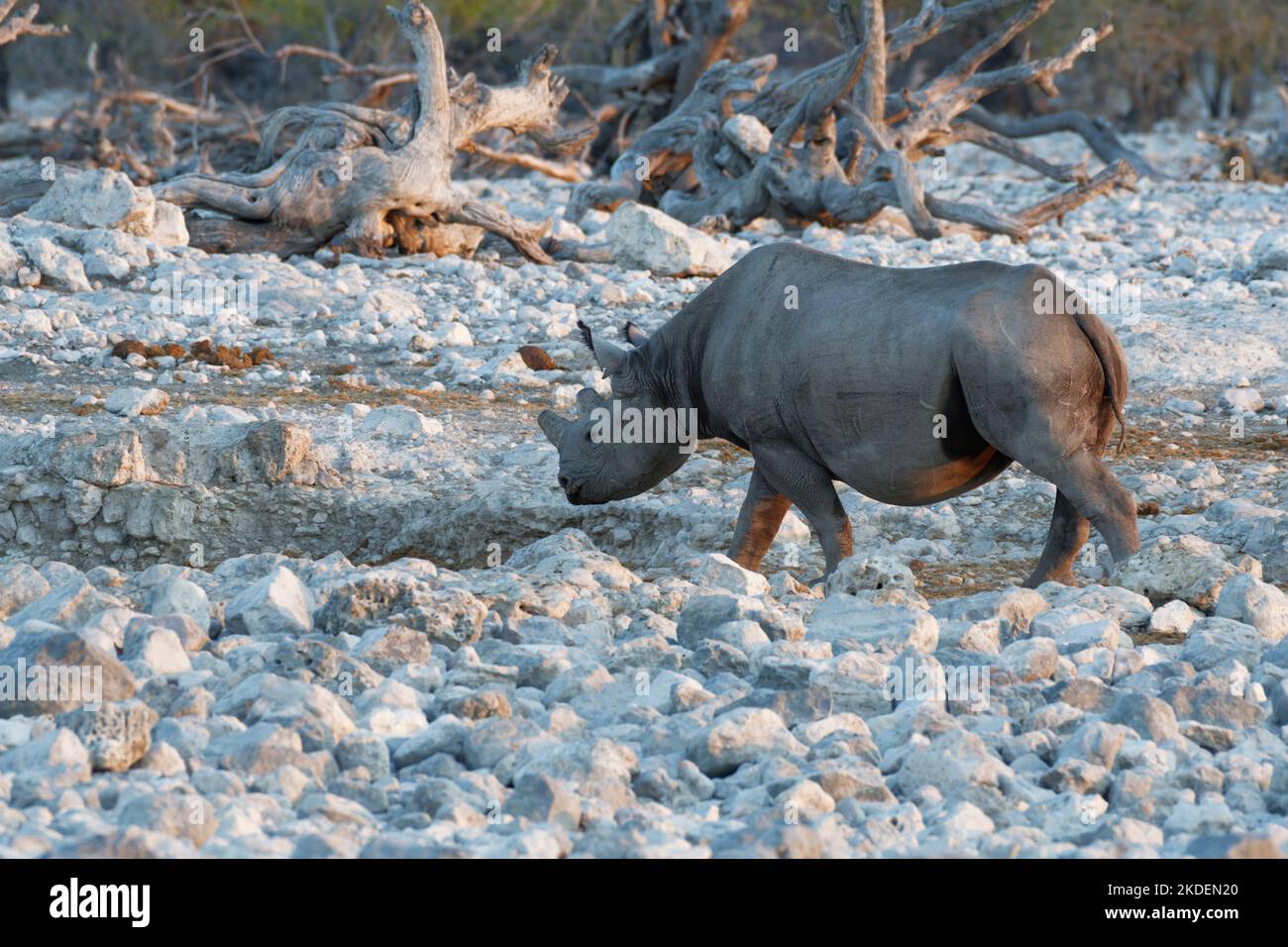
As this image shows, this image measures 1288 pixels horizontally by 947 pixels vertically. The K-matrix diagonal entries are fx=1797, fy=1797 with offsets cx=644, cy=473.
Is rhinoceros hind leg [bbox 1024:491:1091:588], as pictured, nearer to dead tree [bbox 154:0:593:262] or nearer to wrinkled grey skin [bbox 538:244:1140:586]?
wrinkled grey skin [bbox 538:244:1140:586]

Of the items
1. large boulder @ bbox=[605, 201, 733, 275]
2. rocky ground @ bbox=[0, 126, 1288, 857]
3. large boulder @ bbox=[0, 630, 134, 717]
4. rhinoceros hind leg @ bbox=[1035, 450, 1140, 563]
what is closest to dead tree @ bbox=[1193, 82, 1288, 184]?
rocky ground @ bbox=[0, 126, 1288, 857]

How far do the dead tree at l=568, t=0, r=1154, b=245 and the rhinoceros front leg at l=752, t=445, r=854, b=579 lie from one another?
26.6 feet

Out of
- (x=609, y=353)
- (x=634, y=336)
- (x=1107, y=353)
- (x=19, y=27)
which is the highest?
(x=19, y=27)

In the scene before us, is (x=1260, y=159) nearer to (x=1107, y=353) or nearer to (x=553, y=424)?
(x=553, y=424)

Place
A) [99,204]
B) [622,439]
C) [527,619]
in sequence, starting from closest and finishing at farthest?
1. [527,619]
2. [622,439]
3. [99,204]

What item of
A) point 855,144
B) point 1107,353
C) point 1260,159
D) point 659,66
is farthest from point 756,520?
point 1260,159

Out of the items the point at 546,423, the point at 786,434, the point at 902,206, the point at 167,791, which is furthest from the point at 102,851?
the point at 902,206

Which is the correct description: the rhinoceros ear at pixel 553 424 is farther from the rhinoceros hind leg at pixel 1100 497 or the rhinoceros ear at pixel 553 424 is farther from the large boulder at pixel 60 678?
the large boulder at pixel 60 678

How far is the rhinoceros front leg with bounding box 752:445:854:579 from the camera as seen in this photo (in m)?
7.25

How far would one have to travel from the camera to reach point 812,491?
7.26m

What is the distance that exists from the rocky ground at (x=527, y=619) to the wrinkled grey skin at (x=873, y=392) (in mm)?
385

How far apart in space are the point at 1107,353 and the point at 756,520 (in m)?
1.71

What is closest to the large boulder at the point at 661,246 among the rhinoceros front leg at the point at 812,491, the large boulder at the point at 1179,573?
the rhinoceros front leg at the point at 812,491

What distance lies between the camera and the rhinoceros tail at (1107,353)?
6496mm
